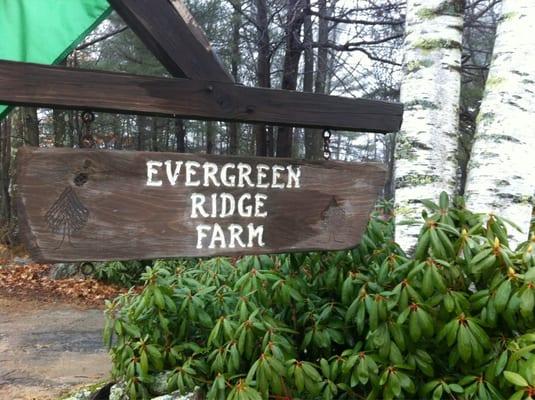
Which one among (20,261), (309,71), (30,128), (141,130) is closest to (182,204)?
(309,71)

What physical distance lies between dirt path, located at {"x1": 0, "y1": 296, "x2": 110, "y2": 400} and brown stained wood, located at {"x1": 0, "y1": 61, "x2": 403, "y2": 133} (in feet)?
12.0

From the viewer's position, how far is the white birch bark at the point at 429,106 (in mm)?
2797

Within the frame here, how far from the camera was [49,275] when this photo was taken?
1007cm

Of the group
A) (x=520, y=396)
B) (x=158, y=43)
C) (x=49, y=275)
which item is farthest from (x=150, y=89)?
(x=49, y=275)

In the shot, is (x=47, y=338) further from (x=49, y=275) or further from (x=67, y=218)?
(x=67, y=218)

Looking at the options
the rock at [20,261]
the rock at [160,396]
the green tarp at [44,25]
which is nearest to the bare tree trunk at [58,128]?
the rock at [20,261]

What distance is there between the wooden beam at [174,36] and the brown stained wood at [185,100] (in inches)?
2.5

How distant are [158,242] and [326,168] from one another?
31.4 inches

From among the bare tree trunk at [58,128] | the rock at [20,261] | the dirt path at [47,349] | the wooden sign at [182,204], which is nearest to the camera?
the wooden sign at [182,204]

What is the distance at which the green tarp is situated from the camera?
126 inches

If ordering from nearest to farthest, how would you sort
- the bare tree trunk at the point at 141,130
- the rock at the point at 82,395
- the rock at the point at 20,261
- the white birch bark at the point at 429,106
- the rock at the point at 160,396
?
1. the white birch bark at the point at 429,106
2. the rock at the point at 160,396
3. the rock at the point at 82,395
4. the rock at the point at 20,261
5. the bare tree trunk at the point at 141,130

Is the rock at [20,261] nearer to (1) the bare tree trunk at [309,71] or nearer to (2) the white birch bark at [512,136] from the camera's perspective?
(1) the bare tree trunk at [309,71]

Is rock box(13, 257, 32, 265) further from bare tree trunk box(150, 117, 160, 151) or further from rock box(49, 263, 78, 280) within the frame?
bare tree trunk box(150, 117, 160, 151)

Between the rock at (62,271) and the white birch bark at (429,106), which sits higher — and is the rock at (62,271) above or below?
below
